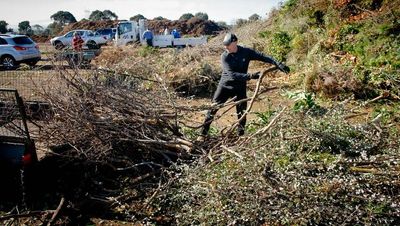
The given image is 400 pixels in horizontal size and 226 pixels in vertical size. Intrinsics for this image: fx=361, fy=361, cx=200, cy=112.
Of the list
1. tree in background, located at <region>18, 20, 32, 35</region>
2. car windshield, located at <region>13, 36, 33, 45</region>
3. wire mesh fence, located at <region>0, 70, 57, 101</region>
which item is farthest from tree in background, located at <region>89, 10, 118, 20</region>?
wire mesh fence, located at <region>0, 70, 57, 101</region>

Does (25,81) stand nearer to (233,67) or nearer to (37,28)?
(233,67)

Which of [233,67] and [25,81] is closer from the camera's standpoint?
[233,67]

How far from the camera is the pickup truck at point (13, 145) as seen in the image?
4.57 meters

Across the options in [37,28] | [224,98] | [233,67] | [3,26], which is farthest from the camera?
[37,28]

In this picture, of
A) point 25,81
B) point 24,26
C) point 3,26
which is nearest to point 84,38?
point 25,81

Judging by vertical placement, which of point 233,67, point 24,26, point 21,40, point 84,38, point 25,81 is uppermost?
point 24,26

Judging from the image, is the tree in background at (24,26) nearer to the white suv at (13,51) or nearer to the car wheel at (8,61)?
the white suv at (13,51)

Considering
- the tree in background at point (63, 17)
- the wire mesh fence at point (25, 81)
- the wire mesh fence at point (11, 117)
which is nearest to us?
the wire mesh fence at point (11, 117)

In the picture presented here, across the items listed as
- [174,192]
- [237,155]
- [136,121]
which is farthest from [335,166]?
[136,121]

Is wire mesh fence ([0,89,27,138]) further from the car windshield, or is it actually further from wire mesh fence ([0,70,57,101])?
the car windshield

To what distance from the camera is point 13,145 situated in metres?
4.69

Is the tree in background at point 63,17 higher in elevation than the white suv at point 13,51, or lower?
higher

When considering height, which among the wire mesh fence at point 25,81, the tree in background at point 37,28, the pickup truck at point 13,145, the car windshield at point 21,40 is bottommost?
the pickup truck at point 13,145

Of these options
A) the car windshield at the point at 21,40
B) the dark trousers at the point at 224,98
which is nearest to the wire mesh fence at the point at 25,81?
the dark trousers at the point at 224,98
